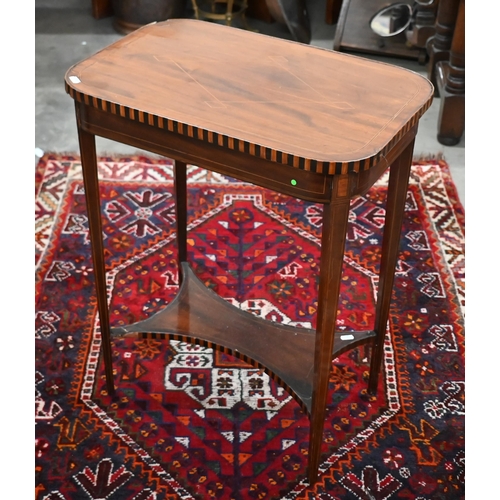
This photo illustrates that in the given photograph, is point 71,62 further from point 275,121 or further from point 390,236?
point 275,121

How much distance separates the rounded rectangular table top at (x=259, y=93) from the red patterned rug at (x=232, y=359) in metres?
1.03

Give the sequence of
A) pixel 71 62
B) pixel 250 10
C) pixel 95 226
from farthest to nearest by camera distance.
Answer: pixel 250 10 → pixel 71 62 → pixel 95 226

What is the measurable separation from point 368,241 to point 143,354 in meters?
1.07

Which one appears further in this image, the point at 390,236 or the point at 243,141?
the point at 390,236

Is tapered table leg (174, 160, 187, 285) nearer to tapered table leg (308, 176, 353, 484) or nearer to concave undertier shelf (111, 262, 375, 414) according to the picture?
concave undertier shelf (111, 262, 375, 414)

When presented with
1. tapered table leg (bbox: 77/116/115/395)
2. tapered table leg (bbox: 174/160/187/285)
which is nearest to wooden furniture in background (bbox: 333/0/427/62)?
tapered table leg (bbox: 174/160/187/285)

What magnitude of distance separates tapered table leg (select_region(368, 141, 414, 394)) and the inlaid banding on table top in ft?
0.65

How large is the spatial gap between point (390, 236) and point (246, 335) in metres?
0.57

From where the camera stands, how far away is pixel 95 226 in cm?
205

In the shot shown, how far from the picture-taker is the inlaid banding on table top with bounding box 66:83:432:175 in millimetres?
1503

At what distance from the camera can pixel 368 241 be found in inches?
120

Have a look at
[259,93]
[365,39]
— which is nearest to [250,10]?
[365,39]

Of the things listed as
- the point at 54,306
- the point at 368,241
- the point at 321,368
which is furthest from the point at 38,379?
the point at 368,241

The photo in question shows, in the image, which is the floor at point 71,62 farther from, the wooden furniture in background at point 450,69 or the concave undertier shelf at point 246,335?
the concave undertier shelf at point 246,335
